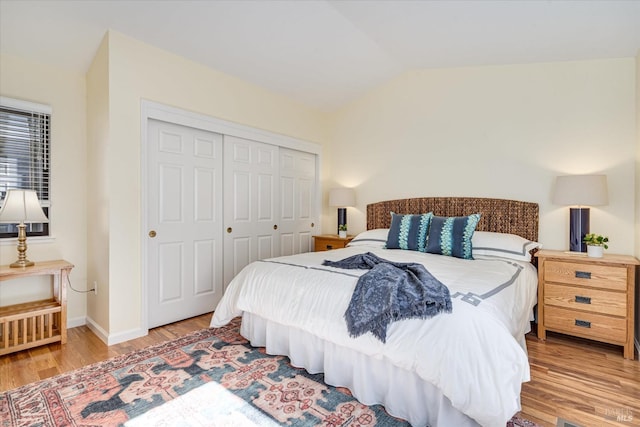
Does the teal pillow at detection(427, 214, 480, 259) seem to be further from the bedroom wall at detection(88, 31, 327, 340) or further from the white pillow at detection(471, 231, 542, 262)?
the bedroom wall at detection(88, 31, 327, 340)

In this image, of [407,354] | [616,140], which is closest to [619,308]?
[616,140]

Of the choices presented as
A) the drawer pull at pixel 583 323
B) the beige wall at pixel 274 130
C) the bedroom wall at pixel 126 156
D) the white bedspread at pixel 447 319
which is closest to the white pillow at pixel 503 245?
the white bedspread at pixel 447 319

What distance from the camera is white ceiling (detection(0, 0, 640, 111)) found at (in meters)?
2.39

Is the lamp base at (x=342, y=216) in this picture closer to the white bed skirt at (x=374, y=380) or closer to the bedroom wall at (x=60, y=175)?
the white bed skirt at (x=374, y=380)

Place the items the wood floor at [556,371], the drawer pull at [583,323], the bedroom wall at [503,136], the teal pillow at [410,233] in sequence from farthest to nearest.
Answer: the teal pillow at [410,233]
the bedroom wall at [503,136]
the drawer pull at [583,323]
the wood floor at [556,371]

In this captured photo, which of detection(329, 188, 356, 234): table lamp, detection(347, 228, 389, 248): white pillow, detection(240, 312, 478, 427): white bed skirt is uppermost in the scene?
detection(329, 188, 356, 234): table lamp

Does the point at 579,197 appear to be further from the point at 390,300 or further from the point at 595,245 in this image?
the point at 390,300

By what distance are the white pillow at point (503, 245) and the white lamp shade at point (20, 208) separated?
3.69 metres

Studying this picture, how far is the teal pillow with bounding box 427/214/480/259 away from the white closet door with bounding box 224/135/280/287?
192 centimetres

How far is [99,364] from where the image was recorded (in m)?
2.31

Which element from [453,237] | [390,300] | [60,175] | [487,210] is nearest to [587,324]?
[453,237]

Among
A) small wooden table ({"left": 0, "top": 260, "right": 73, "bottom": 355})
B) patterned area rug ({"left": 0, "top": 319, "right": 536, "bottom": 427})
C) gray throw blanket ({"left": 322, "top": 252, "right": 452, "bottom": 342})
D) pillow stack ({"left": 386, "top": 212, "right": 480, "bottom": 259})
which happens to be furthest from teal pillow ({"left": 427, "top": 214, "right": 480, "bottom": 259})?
small wooden table ({"left": 0, "top": 260, "right": 73, "bottom": 355})

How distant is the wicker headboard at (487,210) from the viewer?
325cm

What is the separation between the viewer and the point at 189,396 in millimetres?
1898
